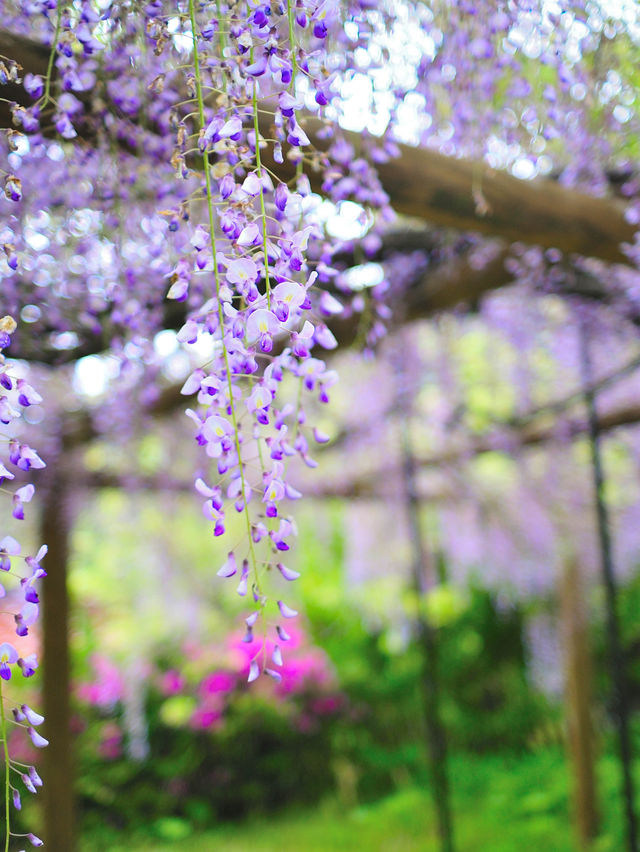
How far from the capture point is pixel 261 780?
4984mm

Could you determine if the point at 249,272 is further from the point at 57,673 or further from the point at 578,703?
the point at 578,703

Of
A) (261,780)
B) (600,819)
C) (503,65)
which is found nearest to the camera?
(503,65)

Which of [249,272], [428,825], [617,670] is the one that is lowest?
[428,825]

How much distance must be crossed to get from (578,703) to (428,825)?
1127 millimetres

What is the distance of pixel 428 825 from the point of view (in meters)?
4.37

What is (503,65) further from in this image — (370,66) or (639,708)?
(639,708)

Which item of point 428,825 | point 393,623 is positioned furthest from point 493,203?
point 393,623

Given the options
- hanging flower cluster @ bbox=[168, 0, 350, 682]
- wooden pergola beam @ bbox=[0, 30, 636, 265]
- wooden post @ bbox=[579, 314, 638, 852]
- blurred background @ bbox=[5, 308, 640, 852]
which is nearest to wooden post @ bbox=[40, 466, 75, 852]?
blurred background @ bbox=[5, 308, 640, 852]

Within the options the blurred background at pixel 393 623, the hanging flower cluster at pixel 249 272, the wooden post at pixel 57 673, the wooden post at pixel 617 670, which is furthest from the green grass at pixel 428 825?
the hanging flower cluster at pixel 249 272

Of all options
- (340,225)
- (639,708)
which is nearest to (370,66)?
(340,225)

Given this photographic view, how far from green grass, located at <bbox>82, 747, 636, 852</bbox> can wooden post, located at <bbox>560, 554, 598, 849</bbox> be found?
130 millimetres

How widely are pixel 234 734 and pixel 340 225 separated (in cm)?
424

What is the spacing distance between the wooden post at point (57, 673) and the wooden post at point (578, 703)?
241 centimetres

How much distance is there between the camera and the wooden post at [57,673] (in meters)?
3.39
